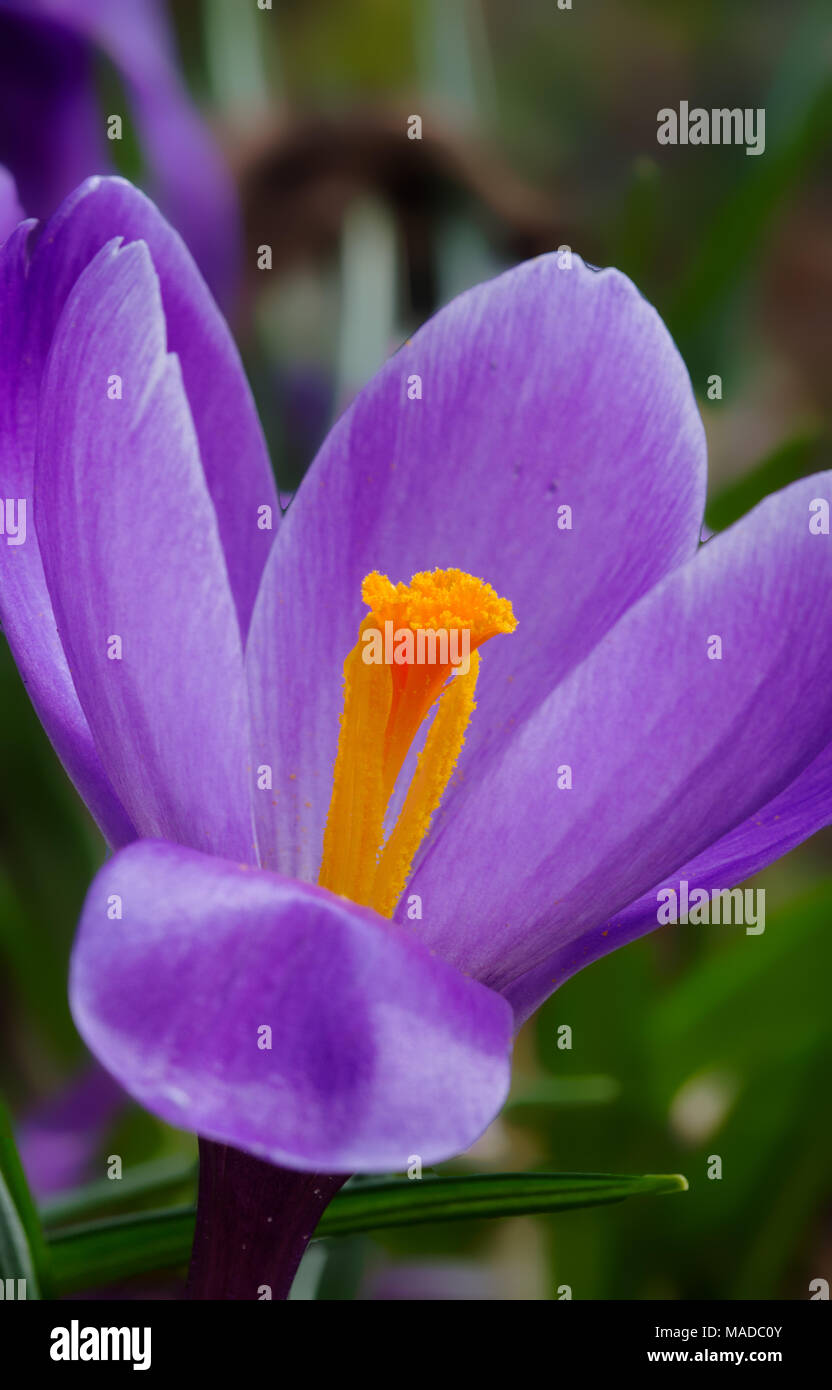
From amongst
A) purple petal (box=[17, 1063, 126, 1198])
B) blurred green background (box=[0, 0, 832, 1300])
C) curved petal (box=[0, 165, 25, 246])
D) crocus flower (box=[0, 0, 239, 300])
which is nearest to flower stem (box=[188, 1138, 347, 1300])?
blurred green background (box=[0, 0, 832, 1300])

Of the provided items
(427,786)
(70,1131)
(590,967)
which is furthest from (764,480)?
(70,1131)

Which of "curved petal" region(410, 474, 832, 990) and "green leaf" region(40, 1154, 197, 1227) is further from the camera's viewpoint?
"green leaf" region(40, 1154, 197, 1227)

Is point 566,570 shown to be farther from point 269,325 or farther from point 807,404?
point 807,404

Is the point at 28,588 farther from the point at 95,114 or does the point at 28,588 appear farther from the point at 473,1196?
the point at 95,114

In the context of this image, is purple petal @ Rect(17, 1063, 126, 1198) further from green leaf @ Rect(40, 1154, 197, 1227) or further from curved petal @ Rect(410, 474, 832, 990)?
curved petal @ Rect(410, 474, 832, 990)
